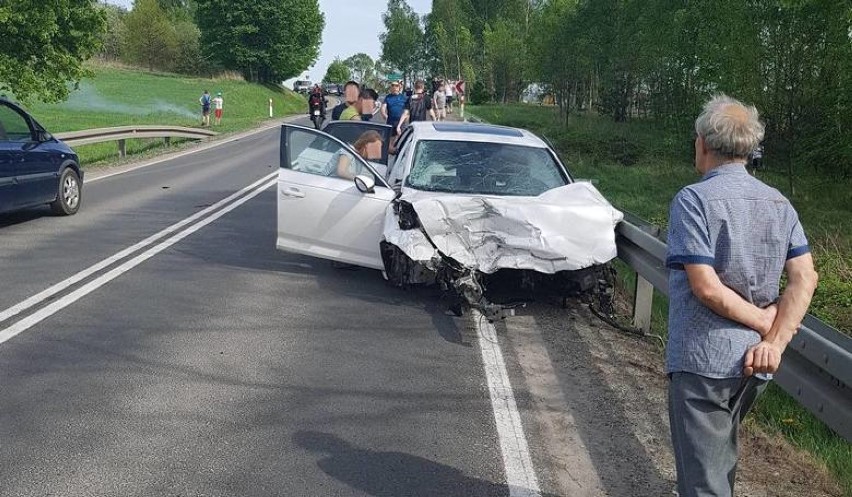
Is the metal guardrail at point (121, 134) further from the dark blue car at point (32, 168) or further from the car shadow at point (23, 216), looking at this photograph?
the dark blue car at point (32, 168)

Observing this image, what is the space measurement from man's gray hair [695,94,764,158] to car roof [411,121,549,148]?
17.6 ft

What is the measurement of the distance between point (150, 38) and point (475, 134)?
85110 millimetres

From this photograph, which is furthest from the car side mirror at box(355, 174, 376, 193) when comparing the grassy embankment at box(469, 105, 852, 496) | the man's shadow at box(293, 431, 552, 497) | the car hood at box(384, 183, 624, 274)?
the man's shadow at box(293, 431, 552, 497)

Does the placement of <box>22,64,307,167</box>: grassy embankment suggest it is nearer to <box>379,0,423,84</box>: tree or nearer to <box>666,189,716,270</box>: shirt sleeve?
<box>666,189,716,270</box>: shirt sleeve

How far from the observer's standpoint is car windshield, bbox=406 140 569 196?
781cm

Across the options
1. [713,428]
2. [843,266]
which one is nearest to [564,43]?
[843,266]

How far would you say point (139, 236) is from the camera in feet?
34.3

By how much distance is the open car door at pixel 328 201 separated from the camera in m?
7.86

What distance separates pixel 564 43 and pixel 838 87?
29.5 meters

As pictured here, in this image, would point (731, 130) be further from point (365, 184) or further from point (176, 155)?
point (176, 155)

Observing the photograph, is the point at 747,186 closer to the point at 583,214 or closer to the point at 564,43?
the point at 583,214

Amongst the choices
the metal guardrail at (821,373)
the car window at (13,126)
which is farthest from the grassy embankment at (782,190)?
the car window at (13,126)

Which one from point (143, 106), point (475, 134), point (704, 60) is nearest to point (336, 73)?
point (143, 106)

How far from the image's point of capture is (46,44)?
17.1 m
